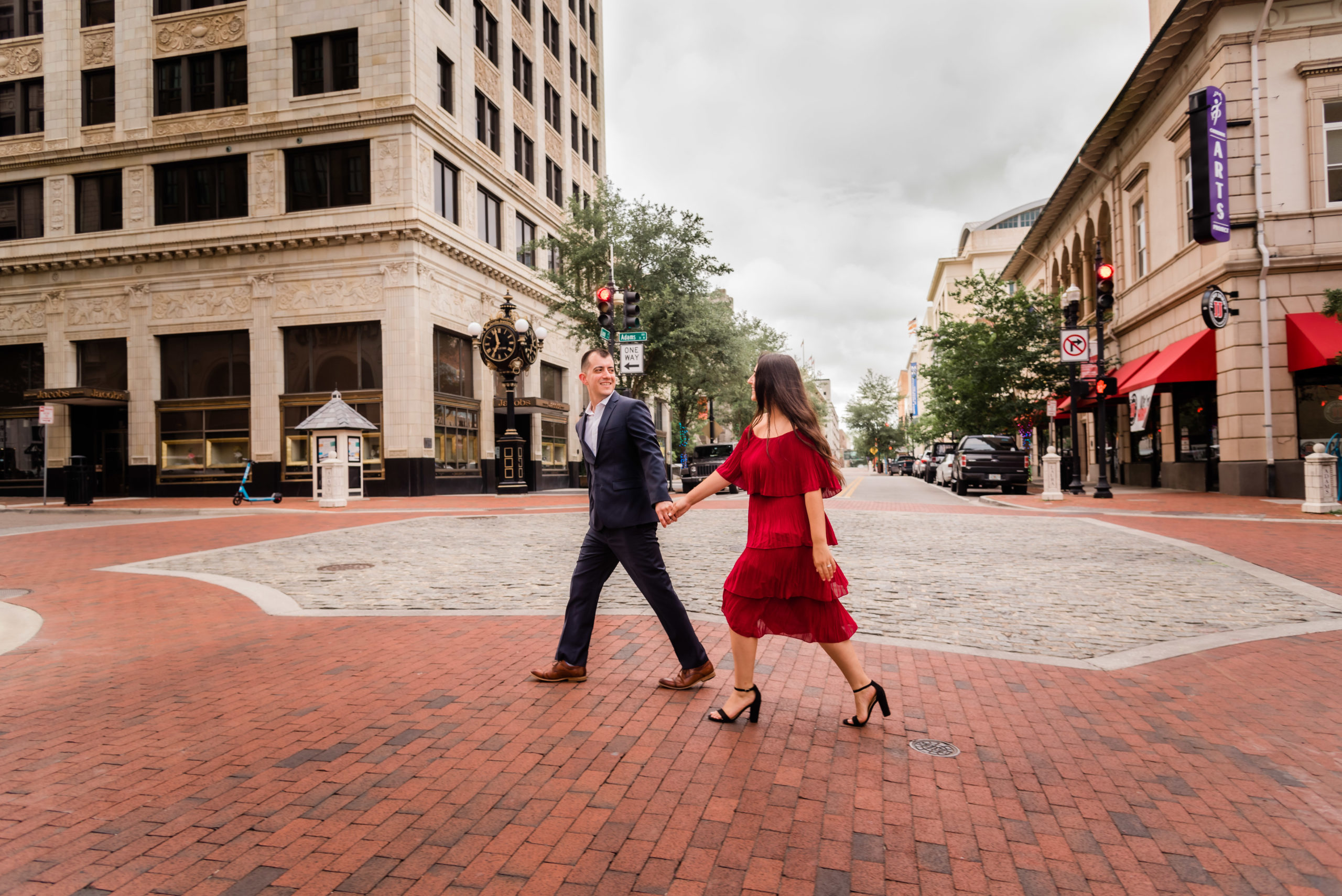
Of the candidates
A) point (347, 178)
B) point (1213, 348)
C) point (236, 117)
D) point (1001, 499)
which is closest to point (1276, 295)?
point (1213, 348)

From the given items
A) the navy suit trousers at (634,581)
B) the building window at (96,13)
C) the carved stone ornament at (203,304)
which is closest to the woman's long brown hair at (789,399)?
the navy suit trousers at (634,581)

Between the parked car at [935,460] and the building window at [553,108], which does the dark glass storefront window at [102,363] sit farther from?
the parked car at [935,460]

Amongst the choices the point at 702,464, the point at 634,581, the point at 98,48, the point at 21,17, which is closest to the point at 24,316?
the point at 98,48

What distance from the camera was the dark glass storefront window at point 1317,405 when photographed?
1688 cm

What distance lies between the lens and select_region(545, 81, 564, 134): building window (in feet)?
122

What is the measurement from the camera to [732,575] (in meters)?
3.82

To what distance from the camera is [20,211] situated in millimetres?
29484

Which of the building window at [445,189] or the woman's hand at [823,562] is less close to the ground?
the building window at [445,189]

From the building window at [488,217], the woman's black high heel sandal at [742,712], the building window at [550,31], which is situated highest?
the building window at [550,31]

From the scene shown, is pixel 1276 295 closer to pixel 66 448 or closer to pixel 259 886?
pixel 259 886

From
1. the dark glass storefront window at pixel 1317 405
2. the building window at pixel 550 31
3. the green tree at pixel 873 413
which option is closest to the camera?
the dark glass storefront window at pixel 1317 405

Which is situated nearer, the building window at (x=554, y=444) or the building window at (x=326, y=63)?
the building window at (x=326, y=63)

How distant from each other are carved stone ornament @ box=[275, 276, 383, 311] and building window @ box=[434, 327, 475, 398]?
7.84 feet

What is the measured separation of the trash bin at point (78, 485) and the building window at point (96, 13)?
1737cm
